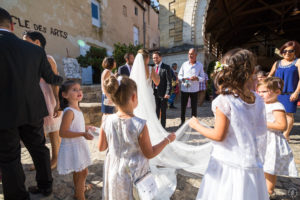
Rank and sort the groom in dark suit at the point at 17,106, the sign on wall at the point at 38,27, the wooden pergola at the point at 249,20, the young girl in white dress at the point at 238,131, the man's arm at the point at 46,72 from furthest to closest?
the wooden pergola at the point at 249,20
the sign on wall at the point at 38,27
the man's arm at the point at 46,72
the groom in dark suit at the point at 17,106
the young girl in white dress at the point at 238,131

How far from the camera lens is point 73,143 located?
72.2 inches

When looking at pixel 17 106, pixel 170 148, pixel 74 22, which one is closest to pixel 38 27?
pixel 74 22

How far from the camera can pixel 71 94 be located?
6.21ft

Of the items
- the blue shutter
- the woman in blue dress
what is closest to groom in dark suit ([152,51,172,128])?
the woman in blue dress

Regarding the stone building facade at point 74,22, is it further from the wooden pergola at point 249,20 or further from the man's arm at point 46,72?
the wooden pergola at point 249,20

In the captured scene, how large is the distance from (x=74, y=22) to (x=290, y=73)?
11746 mm

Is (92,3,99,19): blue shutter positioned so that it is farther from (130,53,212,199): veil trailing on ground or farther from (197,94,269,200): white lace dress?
(197,94,269,200): white lace dress

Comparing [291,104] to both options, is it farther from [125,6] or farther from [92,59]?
[125,6]

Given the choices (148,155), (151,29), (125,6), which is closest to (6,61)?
(148,155)

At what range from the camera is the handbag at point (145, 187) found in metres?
1.25

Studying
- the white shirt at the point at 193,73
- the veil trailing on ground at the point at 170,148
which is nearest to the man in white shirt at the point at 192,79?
the white shirt at the point at 193,73

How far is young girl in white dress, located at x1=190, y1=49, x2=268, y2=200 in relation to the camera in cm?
121

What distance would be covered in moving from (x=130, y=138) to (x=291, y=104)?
12.3ft

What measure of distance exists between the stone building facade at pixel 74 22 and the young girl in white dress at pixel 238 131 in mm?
9532
